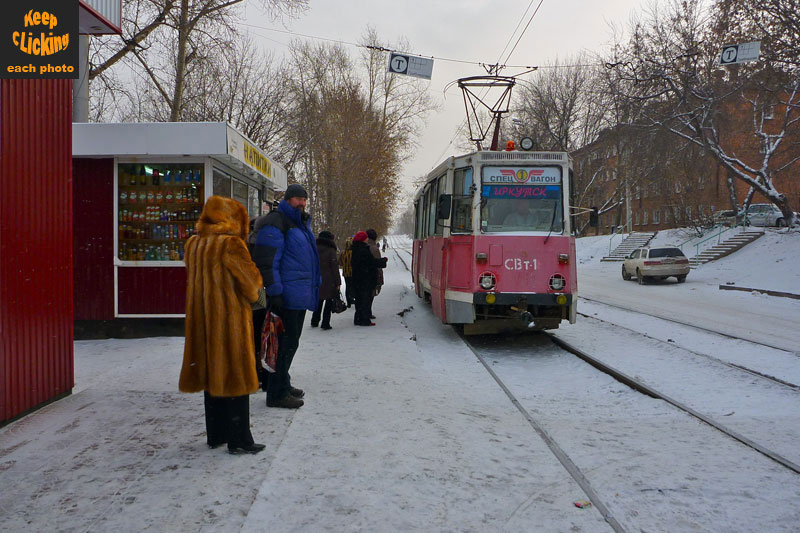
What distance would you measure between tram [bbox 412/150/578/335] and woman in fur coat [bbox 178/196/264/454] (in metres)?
5.32

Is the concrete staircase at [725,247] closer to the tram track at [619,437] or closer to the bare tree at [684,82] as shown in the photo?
the bare tree at [684,82]

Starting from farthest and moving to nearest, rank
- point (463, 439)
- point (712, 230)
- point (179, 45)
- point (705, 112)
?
point (712, 230) < point (705, 112) < point (179, 45) < point (463, 439)

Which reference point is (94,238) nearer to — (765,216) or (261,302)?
(261,302)

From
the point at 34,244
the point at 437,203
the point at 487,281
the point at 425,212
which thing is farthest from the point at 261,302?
the point at 425,212

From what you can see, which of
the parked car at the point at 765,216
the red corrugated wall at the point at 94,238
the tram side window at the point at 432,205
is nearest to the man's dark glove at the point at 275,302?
the red corrugated wall at the point at 94,238

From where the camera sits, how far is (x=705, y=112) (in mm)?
26578

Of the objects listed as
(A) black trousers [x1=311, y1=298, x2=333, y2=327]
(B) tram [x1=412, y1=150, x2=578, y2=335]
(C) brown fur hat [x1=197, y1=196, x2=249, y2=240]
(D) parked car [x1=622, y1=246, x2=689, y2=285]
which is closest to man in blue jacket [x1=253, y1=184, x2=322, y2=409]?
(C) brown fur hat [x1=197, y1=196, x2=249, y2=240]

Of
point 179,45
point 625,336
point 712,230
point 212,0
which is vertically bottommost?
point 625,336

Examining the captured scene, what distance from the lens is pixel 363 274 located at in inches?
434

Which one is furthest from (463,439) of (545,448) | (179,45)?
(179,45)

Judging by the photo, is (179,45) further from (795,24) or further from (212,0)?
(795,24)

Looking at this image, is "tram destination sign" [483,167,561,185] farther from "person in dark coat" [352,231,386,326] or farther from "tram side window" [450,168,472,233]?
"person in dark coat" [352,231,386,326]

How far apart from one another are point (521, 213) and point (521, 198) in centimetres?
24

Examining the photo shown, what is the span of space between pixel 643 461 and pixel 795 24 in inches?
858
